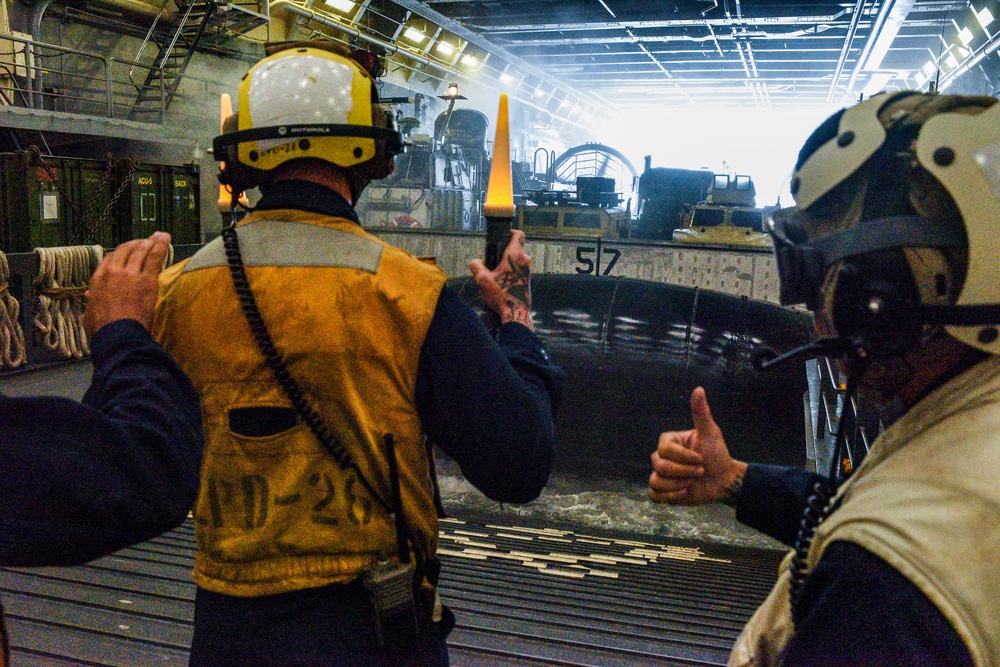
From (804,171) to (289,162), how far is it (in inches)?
43.1

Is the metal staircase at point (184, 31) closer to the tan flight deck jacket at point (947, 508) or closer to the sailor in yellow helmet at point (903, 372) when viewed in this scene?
the sailor in yellow helmet at point (903, 372)

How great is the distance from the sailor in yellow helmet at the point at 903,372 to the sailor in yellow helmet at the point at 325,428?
0.62m

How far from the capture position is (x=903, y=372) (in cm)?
124

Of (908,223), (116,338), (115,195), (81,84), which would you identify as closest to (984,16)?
(115,195)

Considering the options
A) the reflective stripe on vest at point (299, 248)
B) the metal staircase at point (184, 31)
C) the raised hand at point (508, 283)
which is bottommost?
the raised hand at point (508, 283)

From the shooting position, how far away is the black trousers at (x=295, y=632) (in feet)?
5.15

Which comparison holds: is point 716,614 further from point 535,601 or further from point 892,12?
point 892,12

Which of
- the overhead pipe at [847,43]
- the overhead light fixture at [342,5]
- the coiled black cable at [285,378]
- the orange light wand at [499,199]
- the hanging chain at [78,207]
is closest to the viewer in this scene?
the coiled black cable at [285,378]

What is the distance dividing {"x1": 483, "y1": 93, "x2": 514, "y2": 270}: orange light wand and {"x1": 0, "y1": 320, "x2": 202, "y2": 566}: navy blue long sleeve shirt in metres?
0.85

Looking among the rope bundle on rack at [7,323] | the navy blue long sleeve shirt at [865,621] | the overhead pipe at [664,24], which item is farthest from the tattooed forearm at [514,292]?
the overhead pipe at [664,24]

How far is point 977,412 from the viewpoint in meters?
1.05

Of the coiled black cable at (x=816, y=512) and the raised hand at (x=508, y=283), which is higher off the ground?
the raised hand at (x=508, y=283)

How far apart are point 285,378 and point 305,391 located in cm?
5

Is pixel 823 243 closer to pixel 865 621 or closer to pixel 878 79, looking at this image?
pixel 865 621
